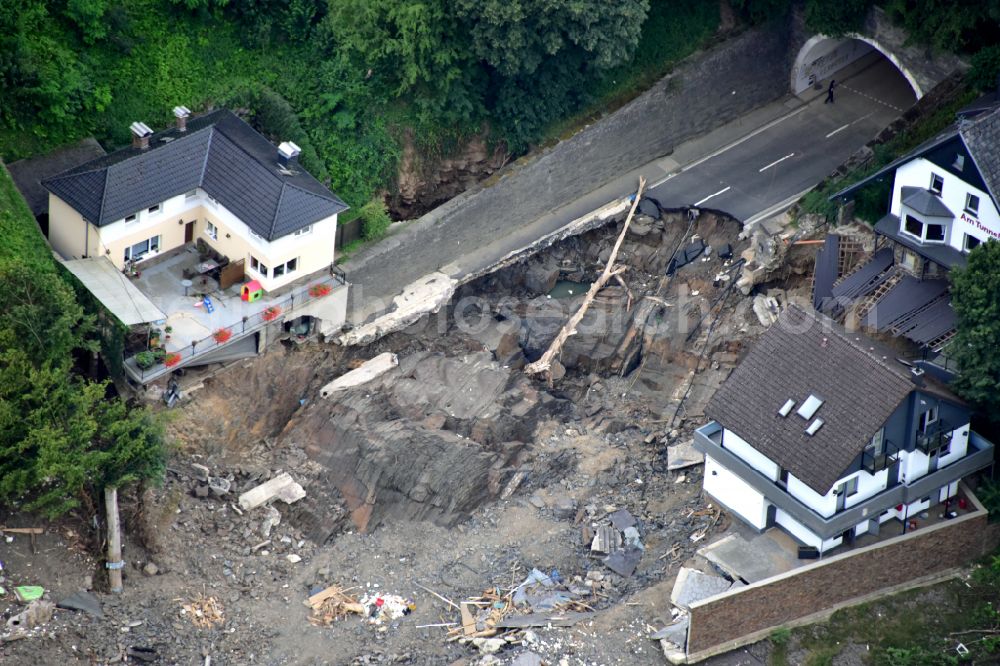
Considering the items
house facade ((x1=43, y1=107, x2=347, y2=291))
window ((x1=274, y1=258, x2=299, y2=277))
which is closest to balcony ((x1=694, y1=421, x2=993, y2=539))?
window ((x1=274, y1=258, x2=299, y2=277))

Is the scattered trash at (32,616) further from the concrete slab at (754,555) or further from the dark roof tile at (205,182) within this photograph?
the concrete slab at (754,555)

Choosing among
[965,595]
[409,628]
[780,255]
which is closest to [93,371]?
[409,628]

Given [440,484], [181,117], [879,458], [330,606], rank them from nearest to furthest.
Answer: [879,458] → [330,606] → [440,484] → [181,117]

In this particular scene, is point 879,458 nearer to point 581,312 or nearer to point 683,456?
point 683,456

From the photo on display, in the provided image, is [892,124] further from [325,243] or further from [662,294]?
[325,243]

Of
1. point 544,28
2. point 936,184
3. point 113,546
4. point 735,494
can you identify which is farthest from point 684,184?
point 113,546

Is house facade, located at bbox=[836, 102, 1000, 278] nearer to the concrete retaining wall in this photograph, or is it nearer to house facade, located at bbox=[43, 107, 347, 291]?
the concrete retaining wall

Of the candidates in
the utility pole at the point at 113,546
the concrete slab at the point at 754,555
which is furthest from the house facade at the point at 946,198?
the utility pole at the point at 113,546
